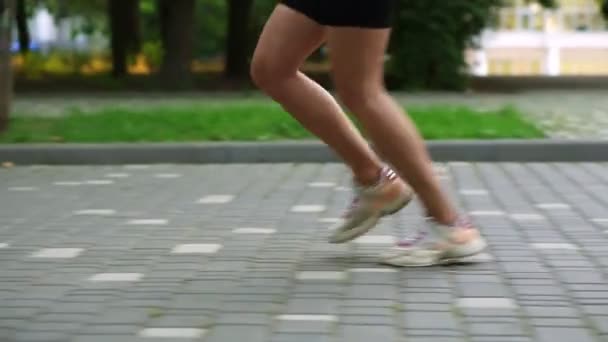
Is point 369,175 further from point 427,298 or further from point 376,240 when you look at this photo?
point 427,298

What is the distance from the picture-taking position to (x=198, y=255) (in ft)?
15.9

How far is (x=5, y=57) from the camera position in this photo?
10.6 m

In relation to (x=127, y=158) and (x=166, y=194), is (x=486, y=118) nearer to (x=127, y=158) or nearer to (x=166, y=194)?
(x=127, y=158)

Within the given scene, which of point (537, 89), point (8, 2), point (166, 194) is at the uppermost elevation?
point (8, 2)

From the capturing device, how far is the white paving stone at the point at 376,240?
16.7 feet

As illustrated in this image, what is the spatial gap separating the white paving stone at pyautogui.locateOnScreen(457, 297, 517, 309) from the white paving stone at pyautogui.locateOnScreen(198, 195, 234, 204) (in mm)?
2995

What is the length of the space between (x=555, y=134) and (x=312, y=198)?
12.5 feet

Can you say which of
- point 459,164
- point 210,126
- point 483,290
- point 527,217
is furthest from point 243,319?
point 210,126

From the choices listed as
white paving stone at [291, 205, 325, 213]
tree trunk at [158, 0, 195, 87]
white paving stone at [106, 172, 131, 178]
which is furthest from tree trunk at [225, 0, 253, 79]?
white paving stone at [291, 205, 325, 213]

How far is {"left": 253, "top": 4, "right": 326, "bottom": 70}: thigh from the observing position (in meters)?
4.36

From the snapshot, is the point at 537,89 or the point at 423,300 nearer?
the point at 423,300

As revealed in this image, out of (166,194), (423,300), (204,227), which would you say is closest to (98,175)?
(166,194)

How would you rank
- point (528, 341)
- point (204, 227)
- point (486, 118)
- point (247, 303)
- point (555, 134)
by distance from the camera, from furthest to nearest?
point (486, 118)
point (555, 134)
point (204, 227)
point (247, 303)
point (528, 341)

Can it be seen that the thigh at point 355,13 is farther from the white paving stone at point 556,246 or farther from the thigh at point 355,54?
the white paving stone at point 556,246
